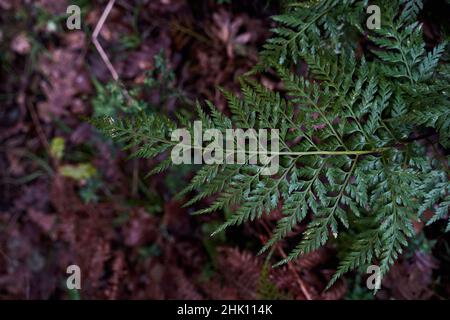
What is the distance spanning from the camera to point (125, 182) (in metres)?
3.88

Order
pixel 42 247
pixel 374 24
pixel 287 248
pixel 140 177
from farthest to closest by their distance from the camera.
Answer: pixel 42 247
pixel 140 177
pixel 287 248
pixel 374 24

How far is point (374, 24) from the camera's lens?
2150 mm

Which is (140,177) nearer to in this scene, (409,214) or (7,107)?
(7,107)

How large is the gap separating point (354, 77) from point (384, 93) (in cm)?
30

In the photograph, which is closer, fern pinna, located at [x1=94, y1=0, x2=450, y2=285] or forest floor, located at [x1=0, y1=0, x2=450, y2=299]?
fern pinna, located at [x1=94, y1=0, x2=450, y2=285]

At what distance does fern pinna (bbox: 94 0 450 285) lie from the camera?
1.88 metres

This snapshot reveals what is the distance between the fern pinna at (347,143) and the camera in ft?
6.16

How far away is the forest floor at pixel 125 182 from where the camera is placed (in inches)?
119

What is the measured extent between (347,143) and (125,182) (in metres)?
2.30

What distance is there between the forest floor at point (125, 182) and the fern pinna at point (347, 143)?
3.17ft

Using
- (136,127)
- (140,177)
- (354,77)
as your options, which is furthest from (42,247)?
(354,77)

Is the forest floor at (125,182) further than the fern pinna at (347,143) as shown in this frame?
Yes

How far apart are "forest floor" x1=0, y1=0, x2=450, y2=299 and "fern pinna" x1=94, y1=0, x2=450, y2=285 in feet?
3.17

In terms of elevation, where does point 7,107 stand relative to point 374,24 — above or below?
above
